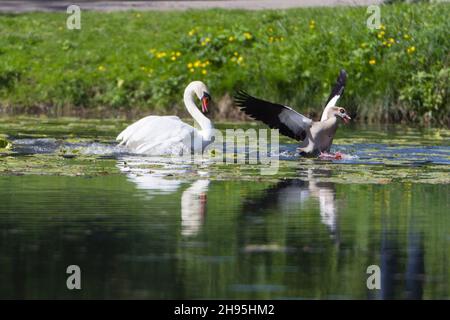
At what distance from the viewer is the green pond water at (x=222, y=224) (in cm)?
901

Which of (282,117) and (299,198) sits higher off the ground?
(282,117)

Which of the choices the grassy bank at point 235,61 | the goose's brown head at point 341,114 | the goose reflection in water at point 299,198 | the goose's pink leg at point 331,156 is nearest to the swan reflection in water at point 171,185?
the goose reflection in water at point 299,198

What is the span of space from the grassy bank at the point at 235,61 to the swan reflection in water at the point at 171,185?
6.14 m

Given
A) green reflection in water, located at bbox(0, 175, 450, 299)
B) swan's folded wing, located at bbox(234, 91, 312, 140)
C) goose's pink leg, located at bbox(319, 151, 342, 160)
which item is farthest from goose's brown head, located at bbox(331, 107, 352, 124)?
green reflection in water, located at bbox(0, 175, 450, 299)

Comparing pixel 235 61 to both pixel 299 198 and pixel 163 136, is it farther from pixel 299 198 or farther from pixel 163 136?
pixel 299 198

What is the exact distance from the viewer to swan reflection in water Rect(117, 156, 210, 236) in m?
11.6

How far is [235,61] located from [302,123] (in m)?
6.56

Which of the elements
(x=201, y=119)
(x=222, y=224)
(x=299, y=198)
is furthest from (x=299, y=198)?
(x=201, y=119)

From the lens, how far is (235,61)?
939 inches

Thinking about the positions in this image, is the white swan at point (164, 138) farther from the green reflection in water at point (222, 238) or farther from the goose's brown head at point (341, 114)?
the green reflection in water at point (222, 238)

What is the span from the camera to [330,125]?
1734 centimetres

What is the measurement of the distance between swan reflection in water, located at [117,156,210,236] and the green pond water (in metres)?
0.02

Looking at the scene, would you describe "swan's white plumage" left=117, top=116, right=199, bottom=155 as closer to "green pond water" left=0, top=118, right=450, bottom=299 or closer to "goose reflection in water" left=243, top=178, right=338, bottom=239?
"green pond water" left=0, top=118, right=450, bottom=299

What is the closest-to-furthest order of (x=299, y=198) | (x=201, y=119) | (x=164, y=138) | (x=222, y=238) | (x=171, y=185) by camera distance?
(x=222, y=238) < (x=299, y=198) < (x=171, y=185) < (x=164, y=138) < (x=201, y=119)
